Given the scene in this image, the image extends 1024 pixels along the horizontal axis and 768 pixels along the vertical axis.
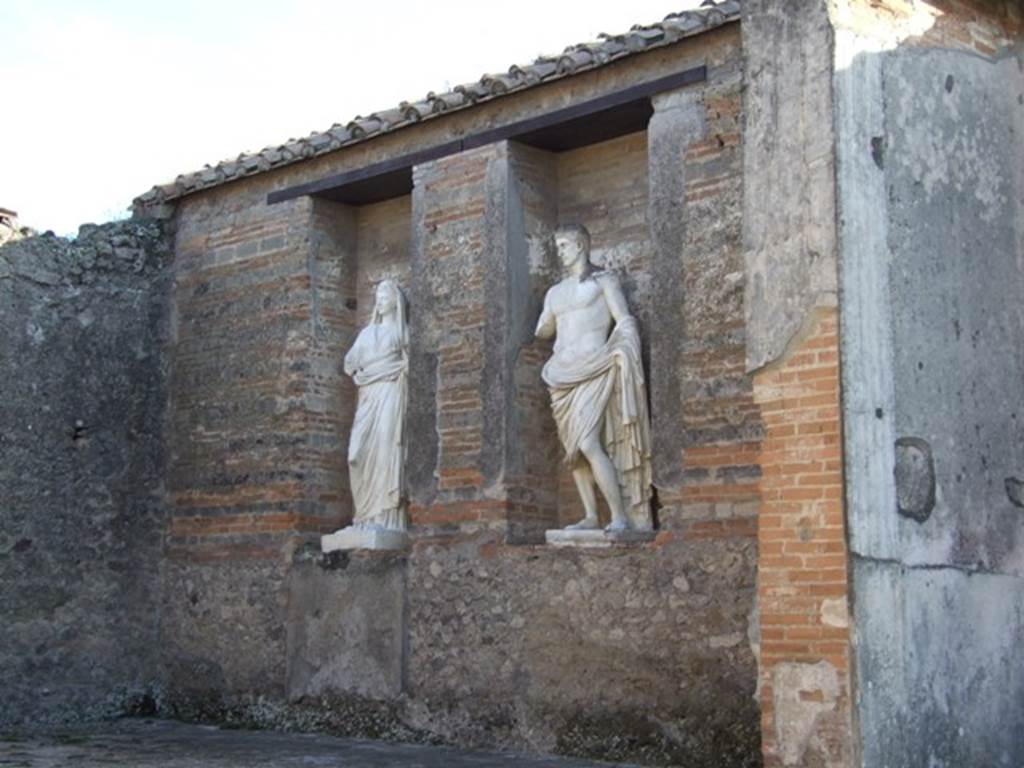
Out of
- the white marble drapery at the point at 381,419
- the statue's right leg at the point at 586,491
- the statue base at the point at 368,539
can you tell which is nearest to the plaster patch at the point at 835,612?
the statue's right leg at the point at 586,491

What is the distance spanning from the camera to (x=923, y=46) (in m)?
6.33

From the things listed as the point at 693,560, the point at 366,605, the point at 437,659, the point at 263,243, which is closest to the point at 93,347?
the point at 263,243

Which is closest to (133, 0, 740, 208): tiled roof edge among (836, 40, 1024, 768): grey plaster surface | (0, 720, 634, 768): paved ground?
(836, 40, 1024, 768): grey plaster surface

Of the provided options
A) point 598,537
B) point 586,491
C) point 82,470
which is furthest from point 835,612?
point 82,470

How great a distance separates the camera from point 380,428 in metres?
9.68

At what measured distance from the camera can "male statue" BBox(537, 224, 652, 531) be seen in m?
8.18

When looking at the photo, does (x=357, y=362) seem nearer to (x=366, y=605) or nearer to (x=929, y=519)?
(x=366, y=605)

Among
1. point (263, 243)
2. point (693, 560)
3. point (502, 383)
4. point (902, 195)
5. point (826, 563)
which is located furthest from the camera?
point (263, 243)

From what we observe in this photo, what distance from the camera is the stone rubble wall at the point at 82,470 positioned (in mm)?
9977

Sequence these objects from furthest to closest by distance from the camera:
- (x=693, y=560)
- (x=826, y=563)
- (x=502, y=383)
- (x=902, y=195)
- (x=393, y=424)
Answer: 1. (x=393, y=424)
2. (x=502, y=383)
3. (x=693, y=560)
4. (x=902, y=195)
5. (x=826, y=563)

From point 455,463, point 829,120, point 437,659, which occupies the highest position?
point 829,120

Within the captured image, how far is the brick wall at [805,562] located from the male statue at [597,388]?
2.29m

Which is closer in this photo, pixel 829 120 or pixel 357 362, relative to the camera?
pixel 829 120

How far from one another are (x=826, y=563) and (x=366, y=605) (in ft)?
14.4
